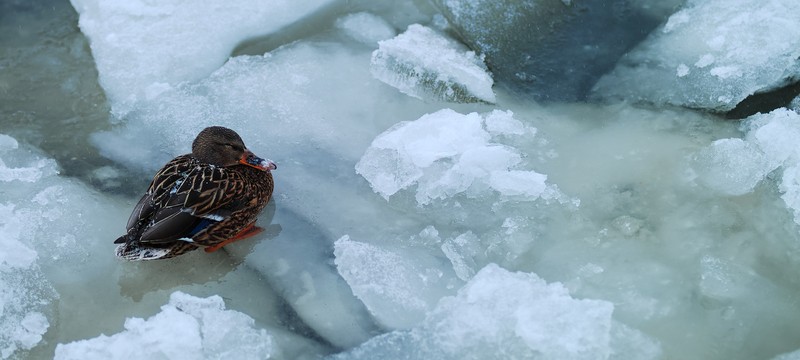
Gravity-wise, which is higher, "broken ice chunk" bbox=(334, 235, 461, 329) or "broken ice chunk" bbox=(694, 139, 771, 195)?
"broken ice chunk" bbox=(694, 139, 771, 195)

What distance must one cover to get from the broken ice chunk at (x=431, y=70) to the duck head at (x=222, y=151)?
0.83m

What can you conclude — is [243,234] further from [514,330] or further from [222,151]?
[514,330]

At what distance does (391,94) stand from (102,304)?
1.59 m

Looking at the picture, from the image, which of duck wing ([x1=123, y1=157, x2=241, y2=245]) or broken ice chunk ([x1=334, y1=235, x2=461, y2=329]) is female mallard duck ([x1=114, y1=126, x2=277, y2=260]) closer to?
duck wing ([x1=123, y1=157, x2=241, y2=245])

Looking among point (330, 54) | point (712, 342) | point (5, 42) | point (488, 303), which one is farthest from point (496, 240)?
point (5, 42)

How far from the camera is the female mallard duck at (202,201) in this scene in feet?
9.53

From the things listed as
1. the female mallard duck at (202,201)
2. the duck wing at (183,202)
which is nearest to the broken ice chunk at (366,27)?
the female mallard duck at (202,201)

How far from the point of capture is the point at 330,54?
3.93m

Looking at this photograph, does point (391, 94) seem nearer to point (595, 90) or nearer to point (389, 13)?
point (389, 13)

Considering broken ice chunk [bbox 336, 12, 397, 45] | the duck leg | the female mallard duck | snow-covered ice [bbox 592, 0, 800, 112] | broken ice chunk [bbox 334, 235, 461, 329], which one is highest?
snow-covered ice [bbox 592, 0, 800, 112]

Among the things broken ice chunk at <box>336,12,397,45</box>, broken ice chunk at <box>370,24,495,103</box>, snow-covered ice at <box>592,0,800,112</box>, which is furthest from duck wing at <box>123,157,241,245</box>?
snow-covered ice at <box>592,0,800,112</box>

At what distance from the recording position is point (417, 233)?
312cm

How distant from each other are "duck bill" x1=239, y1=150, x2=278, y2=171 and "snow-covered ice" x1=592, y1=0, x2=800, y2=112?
5.08 feet

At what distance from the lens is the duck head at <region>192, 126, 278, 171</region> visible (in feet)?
10.7
